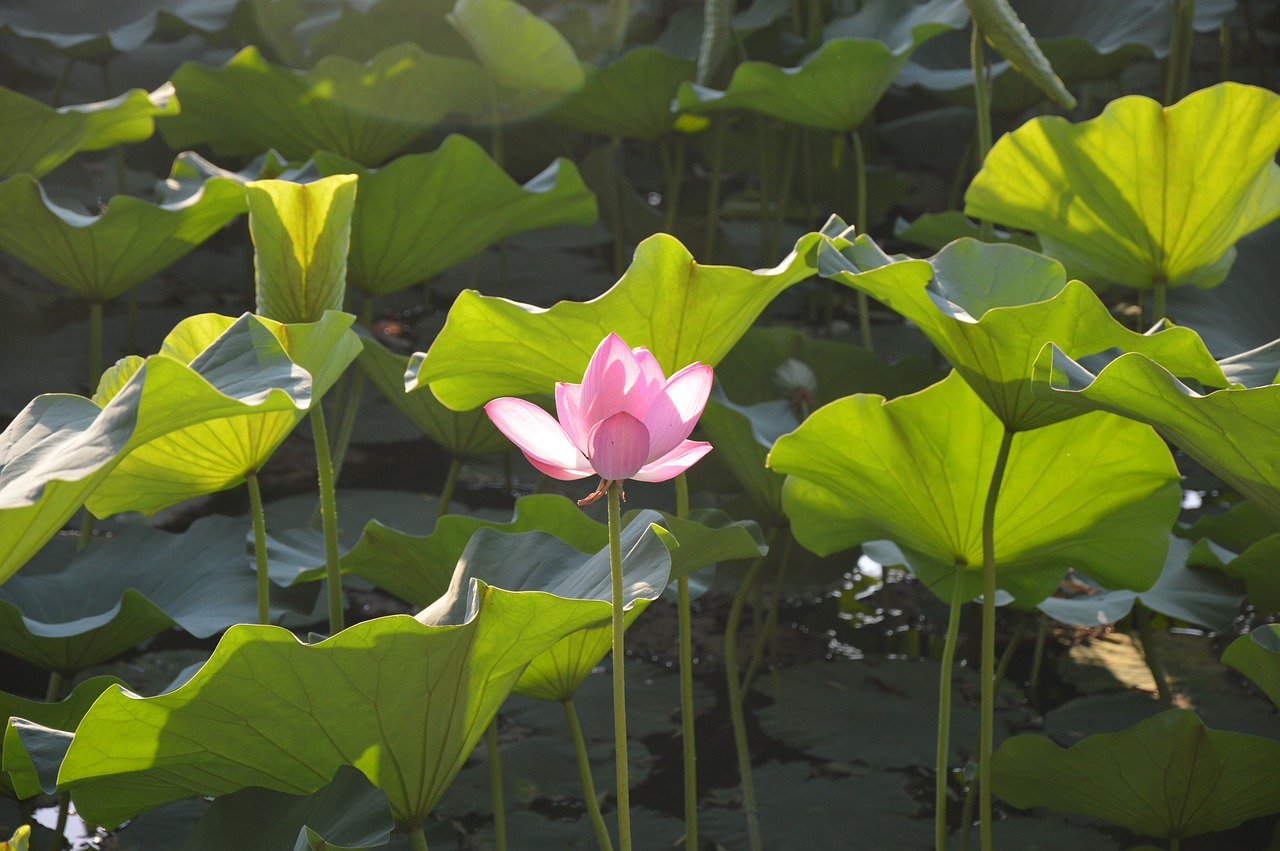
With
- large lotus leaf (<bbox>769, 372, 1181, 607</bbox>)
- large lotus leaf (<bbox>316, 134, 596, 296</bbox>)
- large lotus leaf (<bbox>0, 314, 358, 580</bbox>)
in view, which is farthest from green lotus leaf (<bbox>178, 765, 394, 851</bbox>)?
large lotus leaf (<bbox>316, 134, 596, 296</bbox>)

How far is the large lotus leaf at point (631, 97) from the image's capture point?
1.99 meters

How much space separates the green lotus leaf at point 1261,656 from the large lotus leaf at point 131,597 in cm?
95

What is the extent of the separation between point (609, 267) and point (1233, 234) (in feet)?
5.41

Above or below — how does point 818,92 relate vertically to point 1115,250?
above

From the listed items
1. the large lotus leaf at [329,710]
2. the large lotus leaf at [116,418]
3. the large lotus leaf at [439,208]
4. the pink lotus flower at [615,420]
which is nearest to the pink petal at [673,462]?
the pink lotus flower at [615,420]

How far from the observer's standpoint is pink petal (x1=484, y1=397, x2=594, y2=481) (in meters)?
0.65

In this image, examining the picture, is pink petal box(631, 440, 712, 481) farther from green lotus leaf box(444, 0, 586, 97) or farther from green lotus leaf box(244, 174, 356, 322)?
green lotus leaf box(444, 0, 586, 97)

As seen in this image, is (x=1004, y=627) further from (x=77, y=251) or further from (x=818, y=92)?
(x=77, y=251)

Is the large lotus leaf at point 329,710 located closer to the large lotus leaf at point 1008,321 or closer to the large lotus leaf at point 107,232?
the large lotus leaf at point 1008,321

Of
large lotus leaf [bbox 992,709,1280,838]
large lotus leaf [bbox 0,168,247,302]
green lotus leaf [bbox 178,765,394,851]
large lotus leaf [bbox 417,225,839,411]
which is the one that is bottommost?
large lotus leaf [bbox 992,709,1280,838]

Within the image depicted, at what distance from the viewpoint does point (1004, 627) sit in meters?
1.79

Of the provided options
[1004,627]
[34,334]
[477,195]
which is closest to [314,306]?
[477,195]

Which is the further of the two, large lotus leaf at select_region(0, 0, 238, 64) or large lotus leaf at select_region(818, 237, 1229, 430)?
large lotus leaf at select_region(0, 0, 238, 64)

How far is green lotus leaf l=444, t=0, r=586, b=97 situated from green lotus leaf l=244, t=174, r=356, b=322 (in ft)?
3.05
